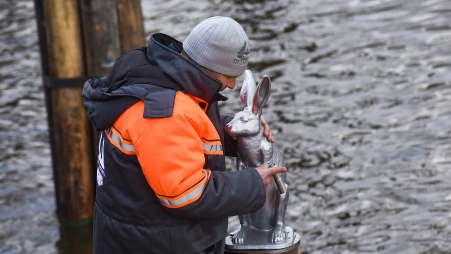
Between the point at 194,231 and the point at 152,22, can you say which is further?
the point at 152,22

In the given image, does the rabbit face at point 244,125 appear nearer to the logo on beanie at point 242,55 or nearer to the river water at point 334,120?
the logo on beanie at point 242,55

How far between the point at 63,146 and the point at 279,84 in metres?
3.21

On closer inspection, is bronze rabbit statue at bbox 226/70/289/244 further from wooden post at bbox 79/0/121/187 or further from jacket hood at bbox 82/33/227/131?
wooden post at bbox 79/0/121/187

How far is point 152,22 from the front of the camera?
35.5 ft

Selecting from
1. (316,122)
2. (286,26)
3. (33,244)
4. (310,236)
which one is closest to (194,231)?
(310,236)

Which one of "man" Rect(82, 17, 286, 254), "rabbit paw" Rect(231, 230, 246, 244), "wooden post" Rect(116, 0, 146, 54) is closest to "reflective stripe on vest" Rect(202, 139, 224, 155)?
"man" Rect(82, 17, 286, 254)

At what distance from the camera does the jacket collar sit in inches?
120

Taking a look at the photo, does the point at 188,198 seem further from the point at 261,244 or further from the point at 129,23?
the point at 129,23

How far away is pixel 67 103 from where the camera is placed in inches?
221

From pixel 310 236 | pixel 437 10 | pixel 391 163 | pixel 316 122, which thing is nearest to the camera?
pixel 310 236

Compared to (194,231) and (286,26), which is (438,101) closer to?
(286,26)

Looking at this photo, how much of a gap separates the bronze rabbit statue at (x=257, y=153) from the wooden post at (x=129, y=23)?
2.77m

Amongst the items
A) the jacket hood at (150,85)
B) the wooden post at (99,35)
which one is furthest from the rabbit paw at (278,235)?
the wooden post at (99,35)

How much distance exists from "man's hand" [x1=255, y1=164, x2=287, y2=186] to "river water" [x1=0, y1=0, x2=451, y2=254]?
2.33 m
